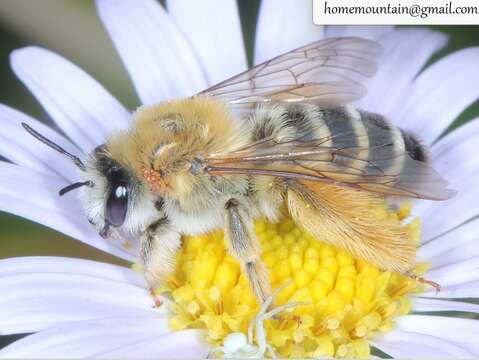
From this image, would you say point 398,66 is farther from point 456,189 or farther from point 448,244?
point 448,244

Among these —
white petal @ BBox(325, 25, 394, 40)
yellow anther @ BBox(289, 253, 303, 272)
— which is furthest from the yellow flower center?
white petal @ BBox(325, 25, 394, 40)

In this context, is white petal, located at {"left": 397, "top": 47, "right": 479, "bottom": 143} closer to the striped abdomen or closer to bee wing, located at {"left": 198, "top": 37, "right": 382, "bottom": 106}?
bee wing, located at {"left": 198, "top": 37, "right": 382, "bottom": 106}

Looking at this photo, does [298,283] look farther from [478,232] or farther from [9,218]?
[9,218]

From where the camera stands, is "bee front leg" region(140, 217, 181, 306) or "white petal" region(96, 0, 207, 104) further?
"white petal" region(96, 0, 207, 104)

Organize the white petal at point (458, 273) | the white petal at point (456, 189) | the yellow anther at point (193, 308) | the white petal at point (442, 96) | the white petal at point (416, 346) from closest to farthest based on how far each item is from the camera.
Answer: the white petal at point (416, 346) < the yellow anther at point (193, 308) < the white petal at point (458, 273) < the white petal at point (456, 189) < the white petal at point (442, 96)

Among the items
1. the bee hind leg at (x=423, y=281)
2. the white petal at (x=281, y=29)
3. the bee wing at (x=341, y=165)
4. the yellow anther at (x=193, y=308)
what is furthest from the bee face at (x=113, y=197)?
the white petal at (x=281, y=29)

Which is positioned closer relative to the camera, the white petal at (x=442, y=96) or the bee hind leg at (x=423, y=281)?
the bee hind leg at (x=423, y=281)

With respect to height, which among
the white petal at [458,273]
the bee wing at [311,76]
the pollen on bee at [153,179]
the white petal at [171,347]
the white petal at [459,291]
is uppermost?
the bee wing at [311,76]

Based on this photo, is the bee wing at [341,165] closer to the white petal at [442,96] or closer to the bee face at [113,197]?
the bee face at [113,197]
